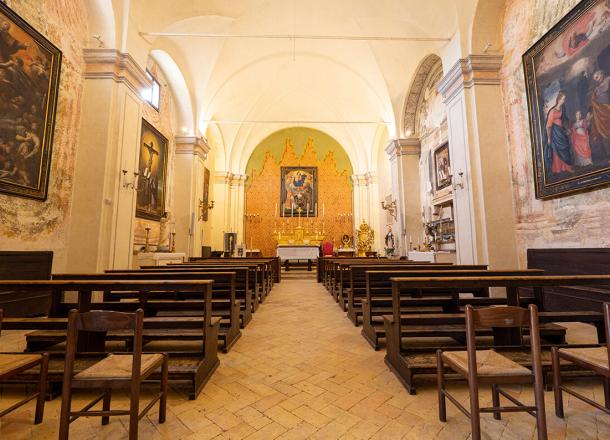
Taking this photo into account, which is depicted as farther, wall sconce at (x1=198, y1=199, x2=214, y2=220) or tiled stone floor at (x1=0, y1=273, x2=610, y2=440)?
wall sconce at (x1=198, y1=199, x2=214, y2=220)

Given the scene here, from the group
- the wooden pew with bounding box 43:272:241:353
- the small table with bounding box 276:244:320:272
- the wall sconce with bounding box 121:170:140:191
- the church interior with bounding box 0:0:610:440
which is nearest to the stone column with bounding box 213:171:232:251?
the church interior with bounding box 0:0:610:440

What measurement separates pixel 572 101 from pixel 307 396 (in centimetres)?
551

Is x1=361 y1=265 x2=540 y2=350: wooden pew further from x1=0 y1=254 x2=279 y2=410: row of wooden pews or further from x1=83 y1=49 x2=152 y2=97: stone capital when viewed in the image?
x1=83 y1=49 x2=152 y2=97: stone capital

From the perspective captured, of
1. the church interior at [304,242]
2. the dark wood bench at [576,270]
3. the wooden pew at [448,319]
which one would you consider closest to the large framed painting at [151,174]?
the church interior at [304,242]

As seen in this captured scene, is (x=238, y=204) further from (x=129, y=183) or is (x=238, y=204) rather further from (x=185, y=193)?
(x=129, y=183)

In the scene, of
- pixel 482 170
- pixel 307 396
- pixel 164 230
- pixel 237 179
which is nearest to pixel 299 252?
pixel 164 230

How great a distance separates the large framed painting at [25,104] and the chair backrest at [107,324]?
4.04 m

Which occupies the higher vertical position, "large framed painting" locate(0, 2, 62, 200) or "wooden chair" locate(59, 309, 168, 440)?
"large framed painting" locate(0, 2, 62, 200)

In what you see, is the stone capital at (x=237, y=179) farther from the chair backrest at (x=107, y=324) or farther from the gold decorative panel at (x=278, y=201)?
the chair backrest at (x=107, y=324)

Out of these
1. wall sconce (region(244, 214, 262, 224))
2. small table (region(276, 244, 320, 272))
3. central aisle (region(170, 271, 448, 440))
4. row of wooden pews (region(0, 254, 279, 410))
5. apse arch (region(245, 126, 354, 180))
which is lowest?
central aisle (region(170, 271, 448, 440))

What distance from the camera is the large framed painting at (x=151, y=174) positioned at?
26.4ft

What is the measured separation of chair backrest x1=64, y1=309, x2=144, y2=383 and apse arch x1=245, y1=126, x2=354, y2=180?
15261 millimetres

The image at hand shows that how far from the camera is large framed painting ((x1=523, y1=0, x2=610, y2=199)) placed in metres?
4.09

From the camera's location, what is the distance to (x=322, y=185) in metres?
16.4
